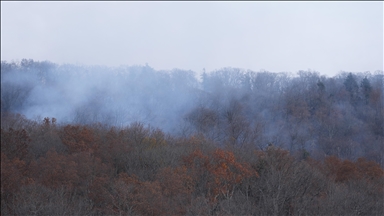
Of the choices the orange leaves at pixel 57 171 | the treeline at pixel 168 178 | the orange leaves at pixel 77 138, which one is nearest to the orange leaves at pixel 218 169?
the treeline at pixel 168 178

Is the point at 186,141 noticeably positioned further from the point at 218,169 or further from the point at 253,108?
the point at 253,108

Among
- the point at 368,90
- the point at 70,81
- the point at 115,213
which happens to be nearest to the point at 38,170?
the point at 115,213

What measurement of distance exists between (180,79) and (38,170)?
3077 centimetres

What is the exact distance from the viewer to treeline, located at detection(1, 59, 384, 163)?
31422mm

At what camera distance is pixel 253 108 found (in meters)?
42.2

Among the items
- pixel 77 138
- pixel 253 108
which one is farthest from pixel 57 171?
pixel 253 108

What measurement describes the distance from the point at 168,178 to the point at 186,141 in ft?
31.5

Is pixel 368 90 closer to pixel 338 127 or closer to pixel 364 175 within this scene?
pixel 338 127

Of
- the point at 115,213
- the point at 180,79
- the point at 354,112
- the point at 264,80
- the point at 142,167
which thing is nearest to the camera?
the point at 115,213

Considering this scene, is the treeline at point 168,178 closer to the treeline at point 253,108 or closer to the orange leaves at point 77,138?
the orange leaves at point 77,138

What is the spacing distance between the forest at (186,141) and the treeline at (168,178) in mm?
88

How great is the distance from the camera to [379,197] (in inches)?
759

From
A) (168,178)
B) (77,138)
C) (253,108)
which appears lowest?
(168,178)

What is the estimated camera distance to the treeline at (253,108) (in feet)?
103
